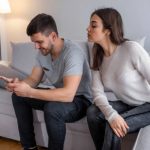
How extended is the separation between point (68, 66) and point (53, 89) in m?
0.15

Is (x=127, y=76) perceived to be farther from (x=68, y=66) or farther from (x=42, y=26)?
(x=42, y=26)

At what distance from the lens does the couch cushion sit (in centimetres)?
215

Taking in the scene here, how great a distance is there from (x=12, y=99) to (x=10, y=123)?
0.27 meters

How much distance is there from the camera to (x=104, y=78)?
1534 millimetres

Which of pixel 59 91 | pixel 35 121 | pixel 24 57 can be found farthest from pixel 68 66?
pixel 24 57

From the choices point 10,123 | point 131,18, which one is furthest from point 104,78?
point 131,18

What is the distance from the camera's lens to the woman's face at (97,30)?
146 cm

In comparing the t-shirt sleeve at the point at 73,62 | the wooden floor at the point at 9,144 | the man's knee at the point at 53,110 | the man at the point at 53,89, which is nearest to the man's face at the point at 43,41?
the man at the point at 53,89

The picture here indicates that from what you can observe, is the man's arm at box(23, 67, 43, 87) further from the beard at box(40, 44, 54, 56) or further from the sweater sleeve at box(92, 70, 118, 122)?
the sweater sleeve at box(92, 70, 118, 122)

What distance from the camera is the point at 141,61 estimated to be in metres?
1.37

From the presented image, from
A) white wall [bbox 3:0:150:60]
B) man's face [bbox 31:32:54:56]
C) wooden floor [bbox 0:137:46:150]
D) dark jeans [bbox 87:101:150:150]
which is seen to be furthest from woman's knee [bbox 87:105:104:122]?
white wall [bbox 3:0:150:60]

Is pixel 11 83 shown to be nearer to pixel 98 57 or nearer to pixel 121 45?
pixel 98 57

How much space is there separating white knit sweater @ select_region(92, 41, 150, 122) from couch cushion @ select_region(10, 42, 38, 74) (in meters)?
0.81

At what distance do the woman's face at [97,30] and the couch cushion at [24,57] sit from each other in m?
0.80
